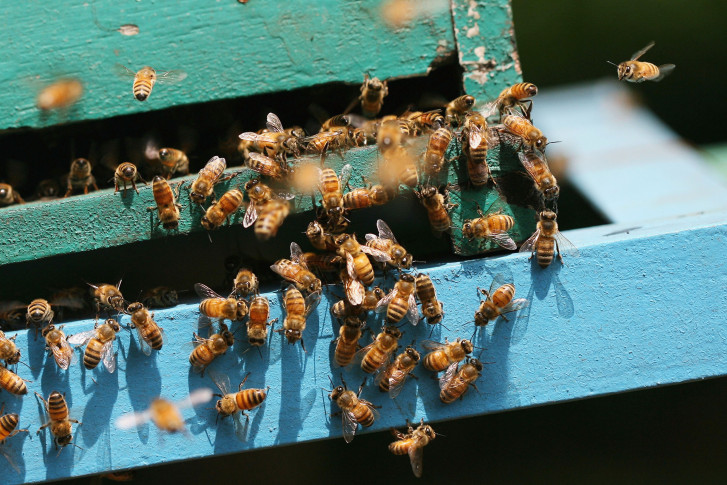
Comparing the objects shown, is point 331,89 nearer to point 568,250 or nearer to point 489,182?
point 489,182

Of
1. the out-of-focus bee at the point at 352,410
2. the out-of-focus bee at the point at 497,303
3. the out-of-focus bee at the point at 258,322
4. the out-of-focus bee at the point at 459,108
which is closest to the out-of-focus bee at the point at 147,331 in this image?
the out-of-focus bee at the point at 258,322

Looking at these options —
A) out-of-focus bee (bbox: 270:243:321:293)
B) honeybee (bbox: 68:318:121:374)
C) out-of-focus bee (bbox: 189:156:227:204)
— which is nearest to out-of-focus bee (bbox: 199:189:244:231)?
out-of-focus bee (bbox: 189:156:227:204)

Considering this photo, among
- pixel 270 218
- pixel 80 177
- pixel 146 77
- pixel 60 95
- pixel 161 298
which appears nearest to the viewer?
pixel 270 218

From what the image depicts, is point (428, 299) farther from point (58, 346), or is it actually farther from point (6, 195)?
point (6, 195)

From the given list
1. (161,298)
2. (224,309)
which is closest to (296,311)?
(224,309)

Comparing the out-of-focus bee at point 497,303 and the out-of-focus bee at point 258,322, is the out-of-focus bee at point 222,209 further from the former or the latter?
the out-of-focus bee at point 497,303

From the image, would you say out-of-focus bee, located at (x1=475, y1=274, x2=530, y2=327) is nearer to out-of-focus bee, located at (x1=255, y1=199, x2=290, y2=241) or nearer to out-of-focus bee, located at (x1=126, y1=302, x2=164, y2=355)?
out-of-focus bee, located at (x1=255, y1=199, x2=290, y2=241)
